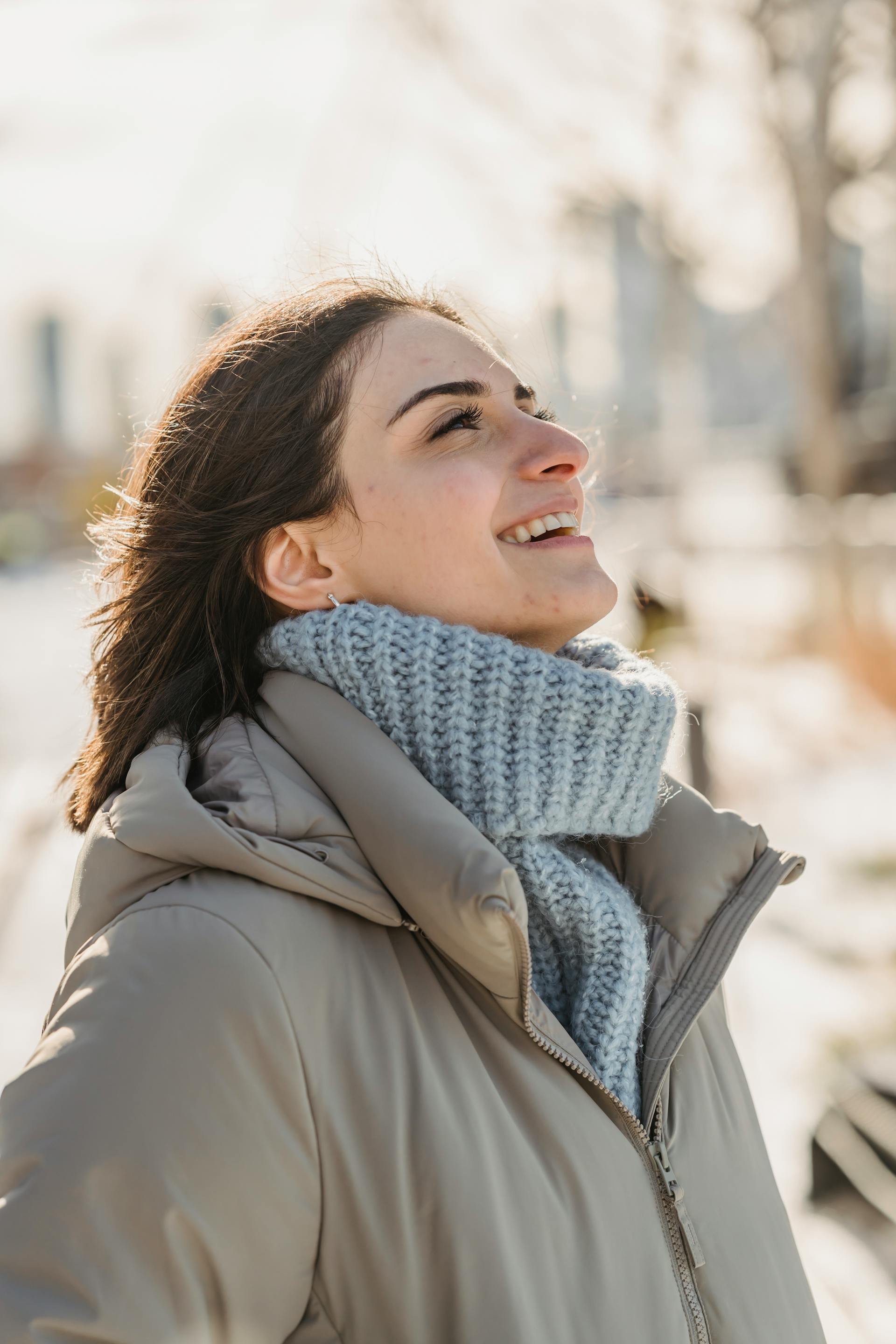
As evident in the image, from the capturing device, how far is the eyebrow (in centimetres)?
159

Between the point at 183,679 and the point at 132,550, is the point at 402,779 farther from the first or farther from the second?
the point at 132,550

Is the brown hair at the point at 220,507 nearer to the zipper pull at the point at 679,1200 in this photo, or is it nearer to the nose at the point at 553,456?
the nose at the point at 553,456

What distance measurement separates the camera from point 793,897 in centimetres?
506

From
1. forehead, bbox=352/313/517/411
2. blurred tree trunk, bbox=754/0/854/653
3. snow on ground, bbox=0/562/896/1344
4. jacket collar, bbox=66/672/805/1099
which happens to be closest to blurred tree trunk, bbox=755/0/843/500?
blurred tree trunk, bbox=754/0/854/653

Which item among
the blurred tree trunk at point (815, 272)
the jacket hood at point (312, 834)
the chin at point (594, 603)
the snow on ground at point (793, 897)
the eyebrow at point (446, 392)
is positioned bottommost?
the snow on ground at point (793, 897)

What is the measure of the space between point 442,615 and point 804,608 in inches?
383

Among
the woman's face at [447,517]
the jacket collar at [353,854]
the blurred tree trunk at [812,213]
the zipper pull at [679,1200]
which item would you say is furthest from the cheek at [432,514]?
the blurred tree trunk at [812,213]

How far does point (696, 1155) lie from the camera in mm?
1370

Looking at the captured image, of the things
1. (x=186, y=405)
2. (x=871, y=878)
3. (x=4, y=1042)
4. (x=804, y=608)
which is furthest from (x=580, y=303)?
(x=186, y=405)

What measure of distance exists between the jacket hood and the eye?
41cm

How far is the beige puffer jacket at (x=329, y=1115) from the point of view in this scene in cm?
102

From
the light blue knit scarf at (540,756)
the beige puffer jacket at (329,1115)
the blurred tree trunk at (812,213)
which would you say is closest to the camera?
the beige puffer jacket at (329,1115)

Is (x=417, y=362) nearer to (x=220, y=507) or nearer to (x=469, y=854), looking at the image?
(x=220, y=507)

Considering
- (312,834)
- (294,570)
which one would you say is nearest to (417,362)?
(294,570)
